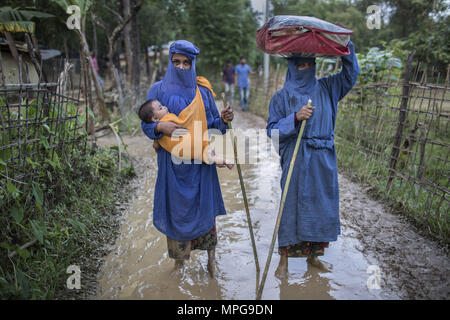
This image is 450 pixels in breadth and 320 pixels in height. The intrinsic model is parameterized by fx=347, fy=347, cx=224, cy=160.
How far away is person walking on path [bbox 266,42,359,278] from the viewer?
2.88 metres

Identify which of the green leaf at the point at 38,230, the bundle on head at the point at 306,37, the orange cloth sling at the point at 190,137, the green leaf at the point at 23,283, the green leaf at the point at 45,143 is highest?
the bundle on head at the point at 306,37

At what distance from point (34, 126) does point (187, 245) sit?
5.94 ft

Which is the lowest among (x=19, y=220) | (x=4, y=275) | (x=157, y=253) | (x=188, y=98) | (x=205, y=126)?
(x=157, y=253)

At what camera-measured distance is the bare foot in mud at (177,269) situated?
3.07 m

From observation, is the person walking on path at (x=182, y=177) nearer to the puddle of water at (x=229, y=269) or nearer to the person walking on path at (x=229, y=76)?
the puddle of water at (x=229, y=269)

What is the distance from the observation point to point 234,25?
17.1 meters

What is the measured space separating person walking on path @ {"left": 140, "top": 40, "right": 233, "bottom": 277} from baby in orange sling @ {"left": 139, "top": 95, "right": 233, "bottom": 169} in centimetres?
6

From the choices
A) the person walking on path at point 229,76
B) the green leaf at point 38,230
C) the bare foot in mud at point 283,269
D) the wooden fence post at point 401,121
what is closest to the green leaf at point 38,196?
the green leaf at point 38,230

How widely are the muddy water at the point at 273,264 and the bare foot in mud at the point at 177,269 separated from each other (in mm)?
54

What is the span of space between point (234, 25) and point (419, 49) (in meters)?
9.50

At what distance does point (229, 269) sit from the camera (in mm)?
3223

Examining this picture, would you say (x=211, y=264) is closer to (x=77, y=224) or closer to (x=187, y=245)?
(x=187, y=245)
